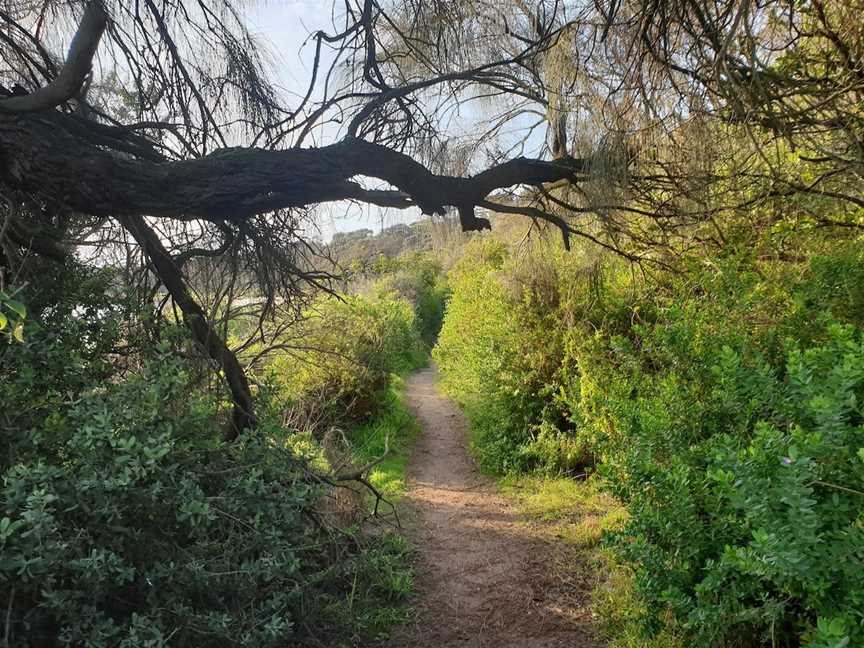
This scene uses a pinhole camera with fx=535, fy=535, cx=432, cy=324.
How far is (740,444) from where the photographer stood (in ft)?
7.30

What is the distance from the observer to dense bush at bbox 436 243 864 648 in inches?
64.1

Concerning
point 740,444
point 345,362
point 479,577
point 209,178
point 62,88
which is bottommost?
point 479,577

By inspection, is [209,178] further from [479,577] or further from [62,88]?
[479,577]

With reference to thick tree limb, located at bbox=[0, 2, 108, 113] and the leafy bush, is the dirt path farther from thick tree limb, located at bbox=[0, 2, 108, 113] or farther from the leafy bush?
thick tree limb, located at bbox=[0, 2, 108, 113]

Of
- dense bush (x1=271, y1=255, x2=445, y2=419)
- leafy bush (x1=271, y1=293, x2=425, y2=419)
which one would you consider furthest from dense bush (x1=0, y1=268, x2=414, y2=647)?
leafy bush (x1=271, y1=293, x2=425, y2=419)

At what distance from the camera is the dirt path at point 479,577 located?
11.3 ft

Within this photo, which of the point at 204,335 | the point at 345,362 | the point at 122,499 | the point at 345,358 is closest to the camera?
the point at 122,499

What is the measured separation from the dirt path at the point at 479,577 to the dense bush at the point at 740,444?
870 mm

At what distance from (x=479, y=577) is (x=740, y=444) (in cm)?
269

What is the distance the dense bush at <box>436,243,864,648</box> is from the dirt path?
2.85 ft

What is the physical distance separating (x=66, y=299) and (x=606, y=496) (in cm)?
494

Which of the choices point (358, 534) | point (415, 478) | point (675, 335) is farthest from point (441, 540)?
point (675, 335)

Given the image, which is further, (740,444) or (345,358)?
(345,358)

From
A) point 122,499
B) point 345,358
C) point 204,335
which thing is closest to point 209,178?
point 204,335
